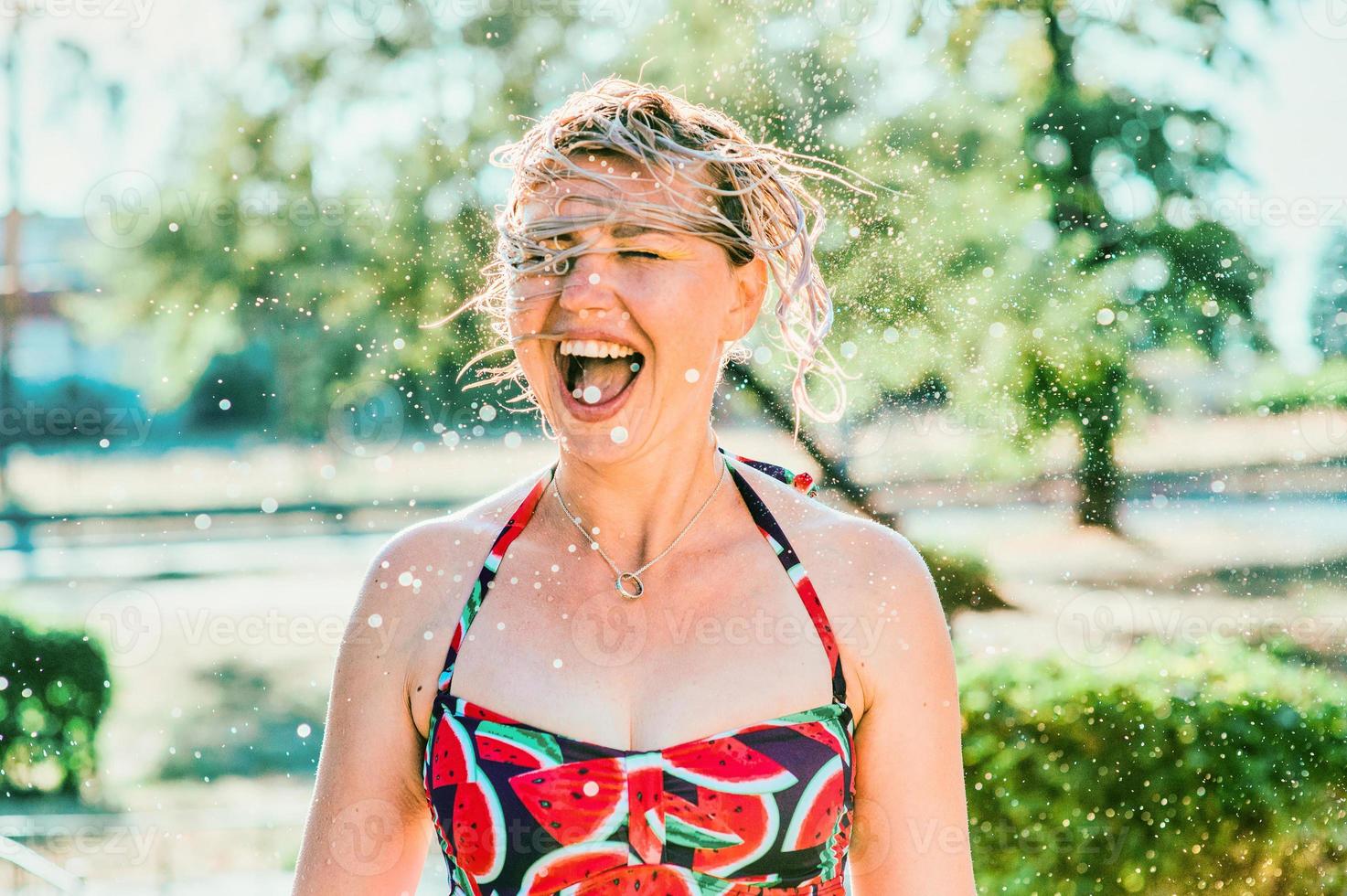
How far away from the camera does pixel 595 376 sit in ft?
5.66

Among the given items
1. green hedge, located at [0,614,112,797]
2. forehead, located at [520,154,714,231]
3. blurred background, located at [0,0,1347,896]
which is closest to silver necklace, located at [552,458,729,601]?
forehead, located at [520,154,714,231]

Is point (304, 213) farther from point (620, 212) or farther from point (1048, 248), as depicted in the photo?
point (620, 212)

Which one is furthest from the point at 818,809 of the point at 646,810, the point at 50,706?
the point at 50,706

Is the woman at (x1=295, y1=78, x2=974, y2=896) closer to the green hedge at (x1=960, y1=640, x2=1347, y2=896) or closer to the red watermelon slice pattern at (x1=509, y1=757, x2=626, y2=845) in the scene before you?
the red watermelon slice pattern at (x1=509, y1=757, x2=626, y2=845)

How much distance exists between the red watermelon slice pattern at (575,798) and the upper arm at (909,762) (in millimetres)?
383

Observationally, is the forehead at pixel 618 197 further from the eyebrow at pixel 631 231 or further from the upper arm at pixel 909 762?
the upper arm at pixel 909 762

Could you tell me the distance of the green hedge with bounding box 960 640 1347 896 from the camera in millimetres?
3857

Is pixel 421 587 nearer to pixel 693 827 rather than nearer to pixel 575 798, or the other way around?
pixel 575 798

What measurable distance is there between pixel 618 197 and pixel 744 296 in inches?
11.2

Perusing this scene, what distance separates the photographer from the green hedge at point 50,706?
7.02 m

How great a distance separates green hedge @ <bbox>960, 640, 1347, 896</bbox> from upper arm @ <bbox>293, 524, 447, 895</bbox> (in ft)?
8.68

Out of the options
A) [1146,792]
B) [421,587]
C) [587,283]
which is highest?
[587,283]

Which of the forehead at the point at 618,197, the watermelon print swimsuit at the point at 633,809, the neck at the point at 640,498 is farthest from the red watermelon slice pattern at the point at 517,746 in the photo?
the forehead at the point at 618,197

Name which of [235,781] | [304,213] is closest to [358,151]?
[304,213]
